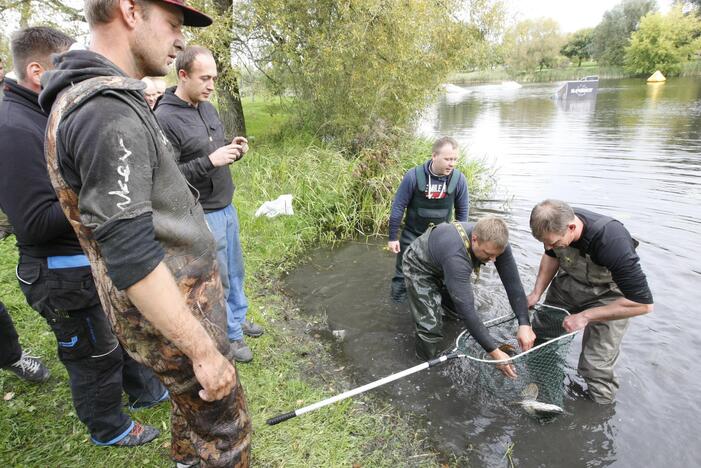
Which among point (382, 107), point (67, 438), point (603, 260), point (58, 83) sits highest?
point (58, 83)

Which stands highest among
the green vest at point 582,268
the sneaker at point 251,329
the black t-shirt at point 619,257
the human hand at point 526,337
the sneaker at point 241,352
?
the black t-shirt at point 619,257

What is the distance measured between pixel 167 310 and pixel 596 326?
336cm

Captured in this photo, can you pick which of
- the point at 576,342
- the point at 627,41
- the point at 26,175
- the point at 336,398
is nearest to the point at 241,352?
the point at 336,398

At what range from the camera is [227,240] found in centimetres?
339

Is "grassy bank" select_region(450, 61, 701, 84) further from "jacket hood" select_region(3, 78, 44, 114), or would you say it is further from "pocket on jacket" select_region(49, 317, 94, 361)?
"pocket on jacket" select_region(49, 317, 94, 361)

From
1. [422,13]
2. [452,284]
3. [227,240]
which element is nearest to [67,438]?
[227,240]

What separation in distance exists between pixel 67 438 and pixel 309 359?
73.9 inches

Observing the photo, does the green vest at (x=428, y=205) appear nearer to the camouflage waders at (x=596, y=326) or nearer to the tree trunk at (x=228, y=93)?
the camouflage waders at (x=596, y=326)

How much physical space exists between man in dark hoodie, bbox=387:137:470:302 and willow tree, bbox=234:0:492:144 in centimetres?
385

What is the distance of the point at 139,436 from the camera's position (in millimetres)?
2566

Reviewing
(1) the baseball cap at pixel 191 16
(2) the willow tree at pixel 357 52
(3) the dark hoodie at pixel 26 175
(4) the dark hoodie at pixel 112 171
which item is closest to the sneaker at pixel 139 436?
(3) the dark hoodie at pixel 26 175

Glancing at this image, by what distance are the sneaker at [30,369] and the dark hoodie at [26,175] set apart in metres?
1.47

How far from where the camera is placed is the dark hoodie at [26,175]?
192 cm

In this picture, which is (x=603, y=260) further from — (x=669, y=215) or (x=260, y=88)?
(x=260, y=88)
